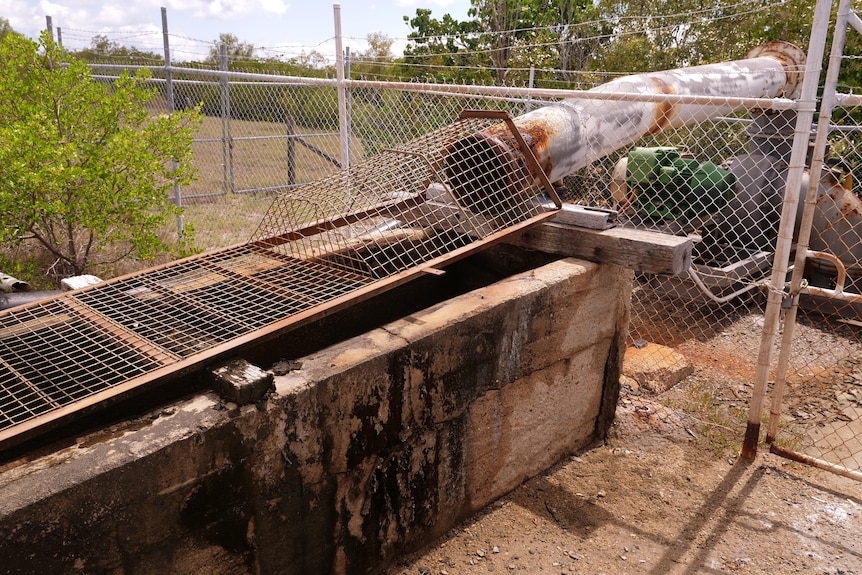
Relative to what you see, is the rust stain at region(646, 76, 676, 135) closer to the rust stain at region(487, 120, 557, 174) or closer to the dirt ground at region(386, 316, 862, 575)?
the rust stain at region(487, 120, 557, 174)

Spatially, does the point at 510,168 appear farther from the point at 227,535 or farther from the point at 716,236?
the point at 716,236

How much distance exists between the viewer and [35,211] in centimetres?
514

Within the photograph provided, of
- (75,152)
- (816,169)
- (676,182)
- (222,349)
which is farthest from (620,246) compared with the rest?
(75,152)

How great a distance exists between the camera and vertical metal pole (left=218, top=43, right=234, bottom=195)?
342 inches

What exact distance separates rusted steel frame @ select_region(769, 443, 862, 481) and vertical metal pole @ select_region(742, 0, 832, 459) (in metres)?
0.16

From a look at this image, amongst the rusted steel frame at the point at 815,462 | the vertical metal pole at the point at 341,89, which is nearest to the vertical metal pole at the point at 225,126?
the vertical metal pole at the point at 341,89

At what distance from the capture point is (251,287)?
334 cm

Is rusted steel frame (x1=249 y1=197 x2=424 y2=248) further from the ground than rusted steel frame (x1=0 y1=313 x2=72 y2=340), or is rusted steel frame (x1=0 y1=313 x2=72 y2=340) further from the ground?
rusted steel frame (x1=249 y1=197 x2=424 y2=248)

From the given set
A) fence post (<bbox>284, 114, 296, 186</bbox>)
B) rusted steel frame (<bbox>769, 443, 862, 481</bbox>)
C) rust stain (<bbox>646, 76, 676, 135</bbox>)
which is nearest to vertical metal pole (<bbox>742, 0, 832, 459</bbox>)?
rusted steel frame (<bbox>769, 443, 862, 481</bbox>)

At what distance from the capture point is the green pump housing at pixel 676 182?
617 centimetres

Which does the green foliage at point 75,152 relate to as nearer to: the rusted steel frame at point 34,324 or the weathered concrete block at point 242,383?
the rusted steel frame at point 34,324

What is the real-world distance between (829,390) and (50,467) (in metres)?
5.21

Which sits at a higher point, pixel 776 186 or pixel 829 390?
pixel 776 186

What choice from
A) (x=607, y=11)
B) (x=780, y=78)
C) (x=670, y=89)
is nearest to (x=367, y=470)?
(x=670, y=89)
